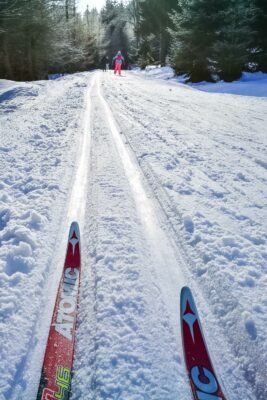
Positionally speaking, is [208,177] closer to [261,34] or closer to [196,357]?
[196,357]

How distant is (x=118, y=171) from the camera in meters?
5.64

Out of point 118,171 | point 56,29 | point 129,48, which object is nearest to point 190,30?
point 56,29

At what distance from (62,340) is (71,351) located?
13 centimetres

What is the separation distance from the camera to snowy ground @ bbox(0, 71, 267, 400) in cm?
227

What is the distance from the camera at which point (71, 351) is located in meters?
2.37

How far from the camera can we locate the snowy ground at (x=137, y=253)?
2.27 m

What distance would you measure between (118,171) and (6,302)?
3.28 metres

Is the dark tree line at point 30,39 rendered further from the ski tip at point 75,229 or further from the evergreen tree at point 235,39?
the ski tip at point 75,229

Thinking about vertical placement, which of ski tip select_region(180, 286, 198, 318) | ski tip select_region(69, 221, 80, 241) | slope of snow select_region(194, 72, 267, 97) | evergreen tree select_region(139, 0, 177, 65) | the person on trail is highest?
evergreen tree select_region(139, 0, 177, 65)

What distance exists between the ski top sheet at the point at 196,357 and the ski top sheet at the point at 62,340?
85 centimetres

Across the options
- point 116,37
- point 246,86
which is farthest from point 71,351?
point 116,37

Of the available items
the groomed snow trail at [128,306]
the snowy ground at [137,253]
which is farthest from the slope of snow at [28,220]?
the groomed snow trail at [128,306]

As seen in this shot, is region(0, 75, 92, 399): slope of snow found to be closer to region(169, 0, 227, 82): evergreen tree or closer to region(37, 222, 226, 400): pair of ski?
region(37, 222, 226, 400): pair of ski

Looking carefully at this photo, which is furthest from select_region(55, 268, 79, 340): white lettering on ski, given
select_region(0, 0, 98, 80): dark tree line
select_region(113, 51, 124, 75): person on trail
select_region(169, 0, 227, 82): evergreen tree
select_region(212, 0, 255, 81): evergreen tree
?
select_region(113, 51, 124, 75): person on trail
